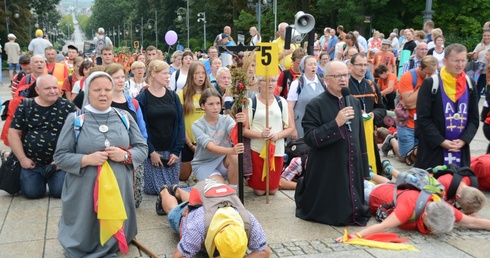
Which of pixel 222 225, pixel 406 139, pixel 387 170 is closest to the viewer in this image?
pixel 222 225

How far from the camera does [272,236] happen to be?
18.2 feet

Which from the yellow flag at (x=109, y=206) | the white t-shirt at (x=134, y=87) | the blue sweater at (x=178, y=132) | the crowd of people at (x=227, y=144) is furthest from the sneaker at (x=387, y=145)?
the yellow flag at (x=109, y=206)

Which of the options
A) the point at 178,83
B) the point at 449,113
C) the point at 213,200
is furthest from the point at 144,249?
the point at 178,83

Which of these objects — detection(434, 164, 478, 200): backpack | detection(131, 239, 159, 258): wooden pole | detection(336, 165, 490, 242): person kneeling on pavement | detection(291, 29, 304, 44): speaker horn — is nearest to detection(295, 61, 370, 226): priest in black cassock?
detection(336, 165, 490, 242): person kneeling on pavement

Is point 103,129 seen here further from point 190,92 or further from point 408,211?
point 408,211

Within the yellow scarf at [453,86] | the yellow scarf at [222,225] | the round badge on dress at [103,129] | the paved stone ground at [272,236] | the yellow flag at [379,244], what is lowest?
the paved stone ground at [272,236]

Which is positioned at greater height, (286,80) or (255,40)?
(255,40)

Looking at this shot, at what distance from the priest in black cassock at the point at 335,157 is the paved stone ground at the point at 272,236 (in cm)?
18

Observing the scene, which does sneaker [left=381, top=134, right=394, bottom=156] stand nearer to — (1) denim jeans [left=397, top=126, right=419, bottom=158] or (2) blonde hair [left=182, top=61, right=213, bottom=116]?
(1) denim jeans [left=397, top=126, right=419, bottom=158]

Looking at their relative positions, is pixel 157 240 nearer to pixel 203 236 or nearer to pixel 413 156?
pixel 203 236

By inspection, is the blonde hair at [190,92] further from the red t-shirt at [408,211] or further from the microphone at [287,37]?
the microphone at [287,37]

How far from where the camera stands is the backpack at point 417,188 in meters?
5.43

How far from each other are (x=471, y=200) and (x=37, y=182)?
17.0 feet

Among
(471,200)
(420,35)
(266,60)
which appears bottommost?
(471,200)
